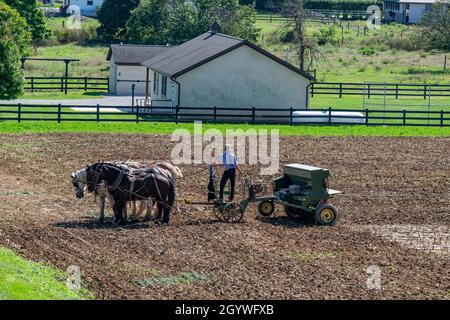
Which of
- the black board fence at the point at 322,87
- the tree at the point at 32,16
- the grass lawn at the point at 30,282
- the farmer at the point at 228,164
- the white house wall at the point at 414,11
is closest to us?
the grass lawn at the point at 30,282

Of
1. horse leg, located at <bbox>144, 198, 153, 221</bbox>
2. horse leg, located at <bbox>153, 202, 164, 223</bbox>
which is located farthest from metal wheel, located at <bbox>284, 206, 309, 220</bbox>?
horse leg, located at <bbox>144, 198, 153, 221</bbox>

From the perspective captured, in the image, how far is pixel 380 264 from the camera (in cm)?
1873

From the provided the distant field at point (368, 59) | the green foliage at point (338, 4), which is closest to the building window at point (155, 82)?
the distant field at point (368, 59)

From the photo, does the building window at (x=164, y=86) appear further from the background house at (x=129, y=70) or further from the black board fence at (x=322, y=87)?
the black board fence at (x=322, y=87)

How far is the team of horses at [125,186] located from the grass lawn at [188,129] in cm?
1673

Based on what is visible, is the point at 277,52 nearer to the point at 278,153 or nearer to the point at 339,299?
the point at 278,153

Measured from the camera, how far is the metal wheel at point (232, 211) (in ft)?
73.1

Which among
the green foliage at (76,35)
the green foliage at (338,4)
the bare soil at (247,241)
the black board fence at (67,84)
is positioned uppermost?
the green foliage at (338,4)

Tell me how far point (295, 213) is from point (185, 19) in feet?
147

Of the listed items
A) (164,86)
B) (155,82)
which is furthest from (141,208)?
(155,82)

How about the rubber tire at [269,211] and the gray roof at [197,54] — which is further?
the gray roof at [197,54]

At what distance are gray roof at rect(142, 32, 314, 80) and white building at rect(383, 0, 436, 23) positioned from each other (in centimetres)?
5478

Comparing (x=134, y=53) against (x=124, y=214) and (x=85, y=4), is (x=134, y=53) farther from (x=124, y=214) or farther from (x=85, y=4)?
(x=85, y=4)

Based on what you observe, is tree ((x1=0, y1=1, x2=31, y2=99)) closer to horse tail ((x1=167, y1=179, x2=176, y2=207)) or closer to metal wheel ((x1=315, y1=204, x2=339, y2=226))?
horse tail ((x1=167, y1=179, x2=176, y2=207))
